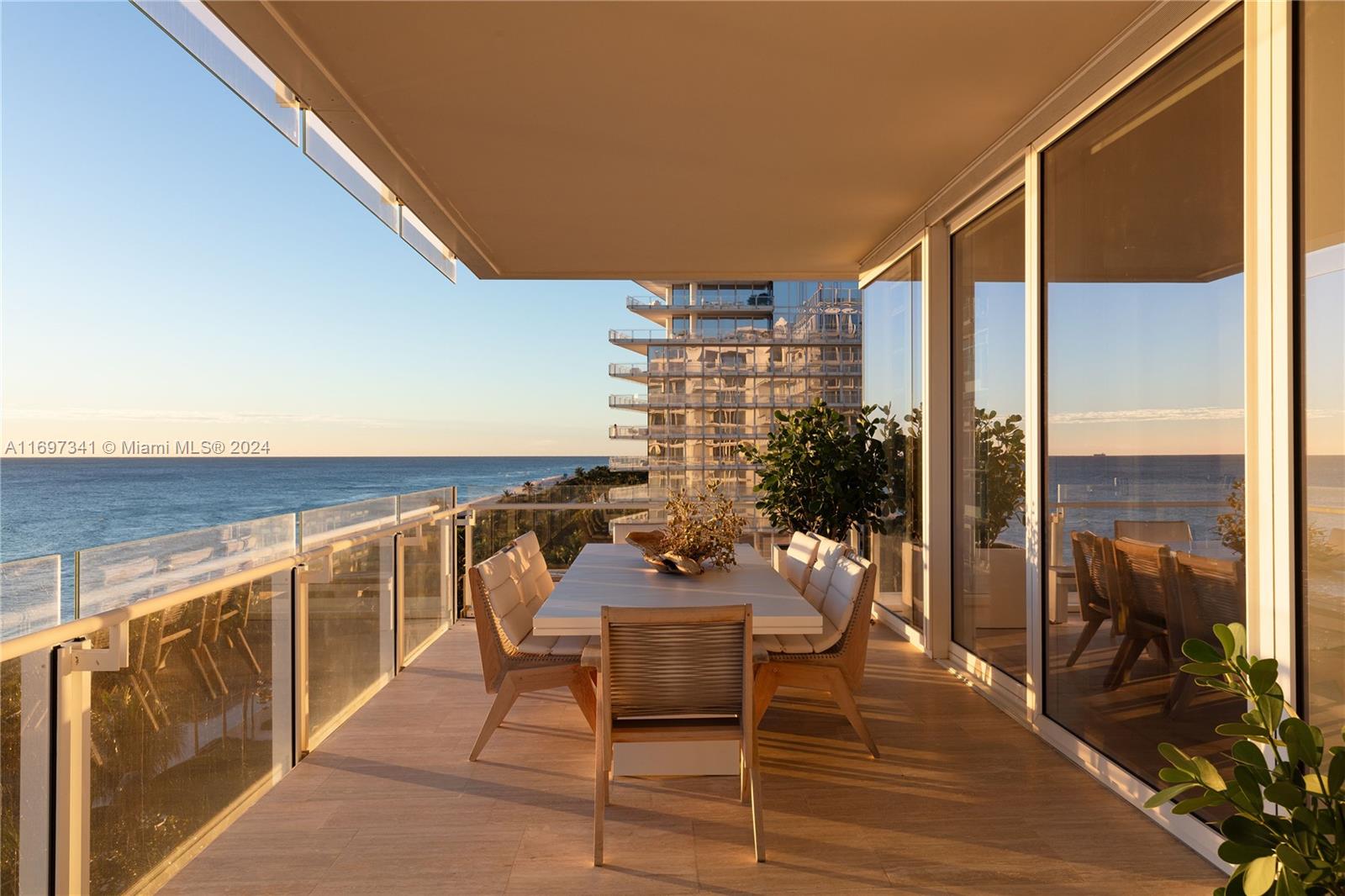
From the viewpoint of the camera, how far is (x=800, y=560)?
4.63m

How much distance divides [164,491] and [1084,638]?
129 feet

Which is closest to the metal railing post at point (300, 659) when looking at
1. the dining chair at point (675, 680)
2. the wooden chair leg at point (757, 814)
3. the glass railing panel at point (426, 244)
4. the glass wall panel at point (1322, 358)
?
the dining chair at point (675, 680)

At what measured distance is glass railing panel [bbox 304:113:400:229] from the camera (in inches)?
152

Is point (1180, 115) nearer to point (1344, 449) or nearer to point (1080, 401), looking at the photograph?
point (1080, 401)

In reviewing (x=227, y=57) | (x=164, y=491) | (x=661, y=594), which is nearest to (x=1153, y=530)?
(x=661, y=594)

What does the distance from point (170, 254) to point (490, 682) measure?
34.0 meters

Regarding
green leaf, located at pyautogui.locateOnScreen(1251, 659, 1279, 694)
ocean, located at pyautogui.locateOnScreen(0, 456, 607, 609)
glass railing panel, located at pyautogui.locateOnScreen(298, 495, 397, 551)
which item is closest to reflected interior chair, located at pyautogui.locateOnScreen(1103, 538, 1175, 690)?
green leaf, located at pyautogui.locateOnScreen(1251, 659, 1279, 694)

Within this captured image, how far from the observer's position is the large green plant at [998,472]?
416 cm

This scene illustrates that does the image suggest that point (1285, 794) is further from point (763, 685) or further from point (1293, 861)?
point (763, 685)

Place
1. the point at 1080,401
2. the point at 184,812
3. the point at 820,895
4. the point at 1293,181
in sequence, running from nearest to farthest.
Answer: the point at 1293,181
the point at 820,895
the point at 184,812
the point at 1080,401

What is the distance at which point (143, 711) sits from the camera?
2.51m

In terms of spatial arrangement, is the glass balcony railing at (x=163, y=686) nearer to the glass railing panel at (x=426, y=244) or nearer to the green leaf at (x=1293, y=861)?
the glass railing panel at (x=426, y=244)

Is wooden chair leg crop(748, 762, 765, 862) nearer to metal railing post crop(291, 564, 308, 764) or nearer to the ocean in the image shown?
metal railing post crop(291, 564, 308, 764)

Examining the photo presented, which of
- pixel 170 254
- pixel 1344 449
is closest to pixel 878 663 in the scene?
pixel 1344 449
